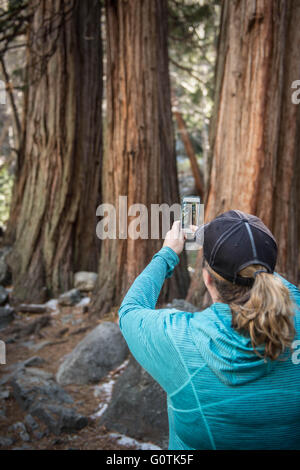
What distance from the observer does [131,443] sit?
123 inches

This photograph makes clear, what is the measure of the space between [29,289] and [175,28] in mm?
5857

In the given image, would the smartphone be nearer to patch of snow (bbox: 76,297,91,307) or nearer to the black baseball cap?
the black baseball cap

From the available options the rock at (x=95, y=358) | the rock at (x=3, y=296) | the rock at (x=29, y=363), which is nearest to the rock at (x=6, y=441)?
the rock at (x=95, y=358)

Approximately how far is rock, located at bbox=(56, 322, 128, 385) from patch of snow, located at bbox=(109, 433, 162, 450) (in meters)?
0.90

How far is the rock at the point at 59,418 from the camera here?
10.4 ft

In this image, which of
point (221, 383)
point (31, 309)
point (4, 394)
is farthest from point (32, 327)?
point (221, 383)

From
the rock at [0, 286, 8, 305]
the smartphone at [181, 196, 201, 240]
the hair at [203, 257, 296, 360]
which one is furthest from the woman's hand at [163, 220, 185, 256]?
the rock at [0, 286, 8, 305]

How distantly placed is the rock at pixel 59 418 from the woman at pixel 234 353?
2.09 m

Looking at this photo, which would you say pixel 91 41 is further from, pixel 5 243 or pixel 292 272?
pixel 292 272

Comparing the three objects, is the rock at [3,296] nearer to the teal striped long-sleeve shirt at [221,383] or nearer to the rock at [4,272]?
the rock at [4,272]

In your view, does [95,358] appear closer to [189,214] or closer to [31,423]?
[31,423]

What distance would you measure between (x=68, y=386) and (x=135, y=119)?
123 inches

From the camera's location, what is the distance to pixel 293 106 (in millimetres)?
3867

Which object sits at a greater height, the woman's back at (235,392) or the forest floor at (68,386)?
the woman's back at (235,392)
